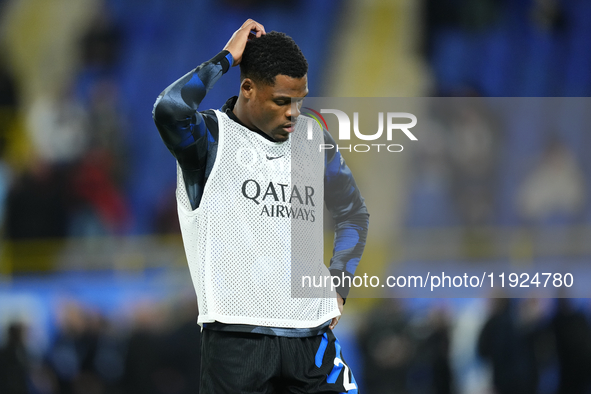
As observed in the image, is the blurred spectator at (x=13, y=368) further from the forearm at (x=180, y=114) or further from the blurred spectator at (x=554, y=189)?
the forearm at (x=180, y=114)

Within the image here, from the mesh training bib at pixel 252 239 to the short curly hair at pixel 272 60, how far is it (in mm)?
161

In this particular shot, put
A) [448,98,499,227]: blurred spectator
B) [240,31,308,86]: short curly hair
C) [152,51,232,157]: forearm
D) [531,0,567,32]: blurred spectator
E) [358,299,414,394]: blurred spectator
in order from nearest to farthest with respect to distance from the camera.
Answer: [152,51,232,157]: forearm → [240,31,308,86]: short curly hair → [448,98,499,227]: blurred spectator → [358,299,414,394]: blurred spectator → [531,0,567,32]: blurred spectator

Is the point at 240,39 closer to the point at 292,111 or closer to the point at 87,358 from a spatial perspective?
the point at 292,111

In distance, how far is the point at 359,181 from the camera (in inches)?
168

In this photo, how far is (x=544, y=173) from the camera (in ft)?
16.5

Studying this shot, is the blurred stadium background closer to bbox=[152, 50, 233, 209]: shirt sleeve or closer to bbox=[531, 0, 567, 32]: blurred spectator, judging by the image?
bbox=[531, 0, 567, 32]: blurred spectator

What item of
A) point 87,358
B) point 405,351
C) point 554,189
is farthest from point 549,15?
point 87,358

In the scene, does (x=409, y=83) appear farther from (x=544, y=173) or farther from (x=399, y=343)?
(x=399, y=343)

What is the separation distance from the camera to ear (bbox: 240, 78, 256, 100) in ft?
6.50

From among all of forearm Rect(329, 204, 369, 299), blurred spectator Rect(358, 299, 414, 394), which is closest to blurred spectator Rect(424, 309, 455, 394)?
blurred spectator Rect(358, 299, 414, 394)

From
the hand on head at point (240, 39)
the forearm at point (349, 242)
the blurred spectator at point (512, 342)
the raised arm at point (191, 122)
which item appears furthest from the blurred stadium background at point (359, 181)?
the raised arm at point (191, 122)

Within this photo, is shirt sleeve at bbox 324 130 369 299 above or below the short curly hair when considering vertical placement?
below

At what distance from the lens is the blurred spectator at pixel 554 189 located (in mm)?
4867

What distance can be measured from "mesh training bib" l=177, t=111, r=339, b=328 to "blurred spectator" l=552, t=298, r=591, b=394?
3.51 meters
